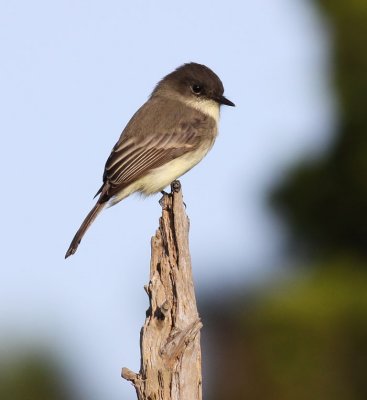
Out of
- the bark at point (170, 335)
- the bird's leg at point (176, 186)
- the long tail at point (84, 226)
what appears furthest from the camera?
the long tail at point (84, 226)

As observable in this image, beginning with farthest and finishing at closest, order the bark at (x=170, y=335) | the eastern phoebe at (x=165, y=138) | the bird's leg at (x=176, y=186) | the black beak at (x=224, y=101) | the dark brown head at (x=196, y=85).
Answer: the dark brown head at (x=196, y=85)
the black beak at (x=224, y=101)
the eastern phoebe at (x=165, y=138)
the bird's leg at (x=176, y=186)
the bark at (x=170, y=335)

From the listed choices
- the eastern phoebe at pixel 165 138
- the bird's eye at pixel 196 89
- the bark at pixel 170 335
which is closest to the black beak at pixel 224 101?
the eastern phoebe at pixel 165 138

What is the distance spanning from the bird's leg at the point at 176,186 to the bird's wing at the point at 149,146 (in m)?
0.36

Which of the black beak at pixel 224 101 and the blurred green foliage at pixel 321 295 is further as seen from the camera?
the black beak at pixel 224 101

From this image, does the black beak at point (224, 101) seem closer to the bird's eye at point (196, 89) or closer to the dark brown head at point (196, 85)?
the dark brown head at point (196, 85)

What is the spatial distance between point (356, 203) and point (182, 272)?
18.1 feet

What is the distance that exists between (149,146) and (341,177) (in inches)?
116

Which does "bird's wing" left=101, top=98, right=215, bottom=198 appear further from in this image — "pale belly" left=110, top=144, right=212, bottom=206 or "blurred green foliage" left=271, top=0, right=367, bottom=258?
"blurred green foliage" left=271, top=0, right=367, bottom=258

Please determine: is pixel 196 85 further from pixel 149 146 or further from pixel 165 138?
pixel 149 146

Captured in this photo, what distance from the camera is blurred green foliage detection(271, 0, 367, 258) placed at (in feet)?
40.6

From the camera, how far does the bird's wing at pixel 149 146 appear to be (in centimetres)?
981

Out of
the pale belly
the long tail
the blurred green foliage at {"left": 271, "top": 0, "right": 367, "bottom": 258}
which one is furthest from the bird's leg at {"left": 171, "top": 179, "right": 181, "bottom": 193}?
the blurred green foliage at {"left": 271, "top": 0, "right": 367, "bottom": 258}

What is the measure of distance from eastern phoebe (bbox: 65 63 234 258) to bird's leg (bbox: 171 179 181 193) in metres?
0.31

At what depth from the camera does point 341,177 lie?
1248 cm
